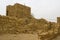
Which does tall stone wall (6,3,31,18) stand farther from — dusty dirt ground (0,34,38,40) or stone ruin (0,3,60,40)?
dusty dirt ground (0,34,38,40)

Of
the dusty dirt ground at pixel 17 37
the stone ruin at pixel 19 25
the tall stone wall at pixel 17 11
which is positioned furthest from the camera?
the tall stone wall at pixel 17 11

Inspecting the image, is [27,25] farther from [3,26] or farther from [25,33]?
[3,26]

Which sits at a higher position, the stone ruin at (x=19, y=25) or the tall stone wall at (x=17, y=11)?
the tall stone wall at (x=17, y=11)

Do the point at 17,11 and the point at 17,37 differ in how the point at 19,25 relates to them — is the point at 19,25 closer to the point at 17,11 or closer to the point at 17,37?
the point at 17,37

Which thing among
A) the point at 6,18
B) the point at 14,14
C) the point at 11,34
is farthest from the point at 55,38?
the point at 14,14

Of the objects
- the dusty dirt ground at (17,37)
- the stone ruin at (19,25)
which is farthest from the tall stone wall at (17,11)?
the dusty dirt ground at (17,37)

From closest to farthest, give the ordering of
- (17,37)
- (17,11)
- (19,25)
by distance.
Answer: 1. (17,37)
2. (19,25)
3. (17,11)

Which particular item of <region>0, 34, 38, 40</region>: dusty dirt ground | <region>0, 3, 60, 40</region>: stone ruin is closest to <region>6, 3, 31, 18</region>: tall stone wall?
<region>0, 3, 60, 40</region>: stone ruin

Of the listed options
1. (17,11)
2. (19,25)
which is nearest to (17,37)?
(19,25)

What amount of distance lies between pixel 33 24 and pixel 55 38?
21.6ft

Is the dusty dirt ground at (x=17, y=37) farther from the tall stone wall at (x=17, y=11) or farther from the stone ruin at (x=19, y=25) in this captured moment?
the tall stone wall at (x=17, y=11)

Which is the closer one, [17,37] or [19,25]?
[17,37]

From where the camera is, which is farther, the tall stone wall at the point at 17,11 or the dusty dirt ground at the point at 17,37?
the tall stone wall at the point at 17,11

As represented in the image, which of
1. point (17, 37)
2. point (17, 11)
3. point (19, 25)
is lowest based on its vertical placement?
point (17, 37)
